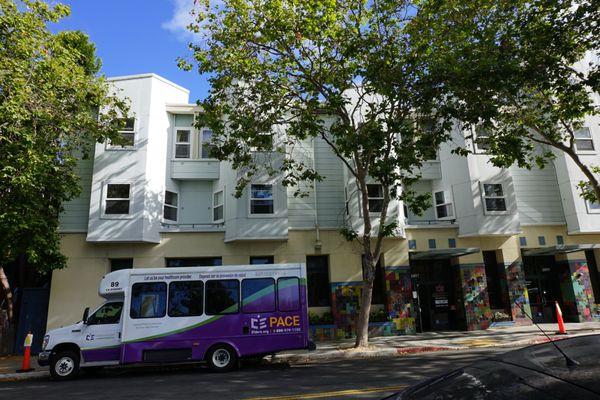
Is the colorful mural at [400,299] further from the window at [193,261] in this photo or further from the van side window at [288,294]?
the window at [193,261]

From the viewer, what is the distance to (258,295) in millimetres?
13195

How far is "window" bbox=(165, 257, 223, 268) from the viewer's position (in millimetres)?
19422

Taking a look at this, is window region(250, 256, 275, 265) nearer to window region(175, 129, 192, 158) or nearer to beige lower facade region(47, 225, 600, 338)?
beige lower facade region(47, 225, 600, 338)

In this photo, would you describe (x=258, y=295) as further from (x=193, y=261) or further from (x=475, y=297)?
(x=475, y=297)

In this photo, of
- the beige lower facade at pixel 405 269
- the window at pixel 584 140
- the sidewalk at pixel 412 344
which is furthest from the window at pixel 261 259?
the window at pixel 584 140

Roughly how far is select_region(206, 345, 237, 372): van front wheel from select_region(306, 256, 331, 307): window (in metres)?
7.41

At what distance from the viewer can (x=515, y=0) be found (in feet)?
43.8

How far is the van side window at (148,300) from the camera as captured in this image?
500 inches

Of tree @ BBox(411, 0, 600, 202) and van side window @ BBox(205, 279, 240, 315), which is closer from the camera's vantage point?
tree @ BBox(411, 0, 600, 202)

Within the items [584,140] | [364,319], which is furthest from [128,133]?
[584,140]

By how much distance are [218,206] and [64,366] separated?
9898mm

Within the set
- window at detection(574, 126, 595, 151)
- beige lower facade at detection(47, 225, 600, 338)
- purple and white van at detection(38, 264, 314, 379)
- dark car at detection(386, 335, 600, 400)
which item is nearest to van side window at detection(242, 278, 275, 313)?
purple and white van at detection(38, 264, 314, 379)

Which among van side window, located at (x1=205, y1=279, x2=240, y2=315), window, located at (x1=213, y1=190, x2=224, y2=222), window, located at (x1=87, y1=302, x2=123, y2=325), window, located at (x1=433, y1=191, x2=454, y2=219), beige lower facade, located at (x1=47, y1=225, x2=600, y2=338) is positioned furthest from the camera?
window, located at (x1=433, y1=191, x2=454, y2=219)

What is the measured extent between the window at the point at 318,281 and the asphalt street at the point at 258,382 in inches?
245
